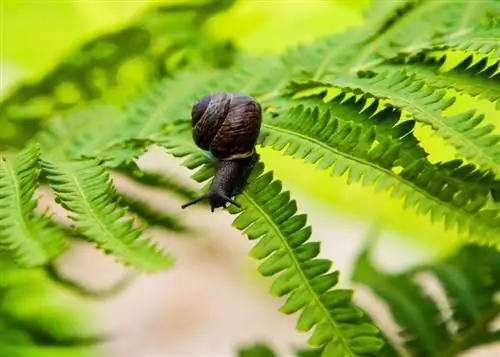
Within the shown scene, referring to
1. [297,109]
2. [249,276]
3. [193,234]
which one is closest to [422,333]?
[193,234]

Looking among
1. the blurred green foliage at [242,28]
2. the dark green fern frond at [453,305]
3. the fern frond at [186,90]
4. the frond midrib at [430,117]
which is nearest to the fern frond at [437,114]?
the frond midrib at [430,117]

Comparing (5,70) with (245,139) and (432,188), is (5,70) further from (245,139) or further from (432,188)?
(432,188)

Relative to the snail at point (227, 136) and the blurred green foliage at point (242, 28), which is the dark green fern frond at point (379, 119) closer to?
the snail at point (227, 136)

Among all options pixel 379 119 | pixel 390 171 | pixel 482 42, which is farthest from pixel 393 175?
pixel 482 42

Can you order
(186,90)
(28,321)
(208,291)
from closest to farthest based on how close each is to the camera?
(186,90) → (28,321) → (208,291)

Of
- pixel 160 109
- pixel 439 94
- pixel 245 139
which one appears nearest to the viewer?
pixel 439 94

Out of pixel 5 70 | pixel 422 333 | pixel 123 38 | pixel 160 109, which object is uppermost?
pixel 5 70

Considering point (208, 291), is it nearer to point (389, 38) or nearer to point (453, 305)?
point (453, 305)
